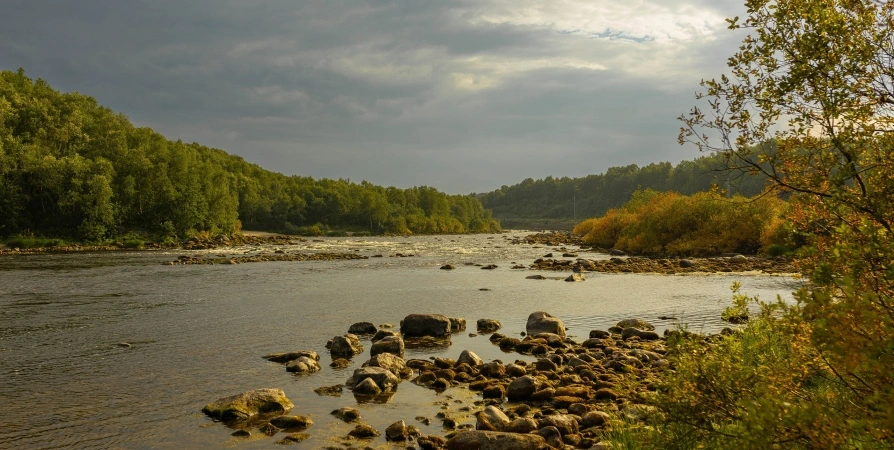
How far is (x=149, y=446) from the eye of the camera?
11.0 meters

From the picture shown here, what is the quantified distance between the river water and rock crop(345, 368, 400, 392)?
418 millimetres

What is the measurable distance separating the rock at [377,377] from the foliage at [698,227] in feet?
148

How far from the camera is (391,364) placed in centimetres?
1653

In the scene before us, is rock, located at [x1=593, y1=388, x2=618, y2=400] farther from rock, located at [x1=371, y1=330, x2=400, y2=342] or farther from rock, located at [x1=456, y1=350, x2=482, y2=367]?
rock, located at [x1=371, y1=330, x2=400, y2=342]

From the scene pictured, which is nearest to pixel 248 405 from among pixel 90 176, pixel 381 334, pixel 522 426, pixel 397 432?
pixel 397 432

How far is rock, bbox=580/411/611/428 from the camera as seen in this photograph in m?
11.6

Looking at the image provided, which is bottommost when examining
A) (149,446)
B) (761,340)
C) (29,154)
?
(149,446)

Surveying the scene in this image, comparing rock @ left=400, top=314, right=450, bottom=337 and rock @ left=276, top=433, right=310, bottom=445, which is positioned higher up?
rock @ left=400, top=314, right=450, bottom=337

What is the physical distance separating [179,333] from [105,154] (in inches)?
3455

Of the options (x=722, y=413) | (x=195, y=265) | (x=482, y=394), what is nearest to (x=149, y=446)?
(x=482, y=394)

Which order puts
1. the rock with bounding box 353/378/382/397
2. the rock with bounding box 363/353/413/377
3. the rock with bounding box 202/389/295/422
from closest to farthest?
the rock with bounding box 202/389/295/422, the rock with bounding box 353/378/382/397, the rock with bounding box 363/353/413/377

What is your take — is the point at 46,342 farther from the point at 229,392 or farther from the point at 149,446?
the point at 149,446

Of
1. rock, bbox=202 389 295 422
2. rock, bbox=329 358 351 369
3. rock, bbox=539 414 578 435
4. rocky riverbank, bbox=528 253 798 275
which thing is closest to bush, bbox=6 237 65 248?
rocky riverbank, bbox=528 253 798 275

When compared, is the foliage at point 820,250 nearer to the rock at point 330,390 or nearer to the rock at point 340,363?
the rock at point 330,390
